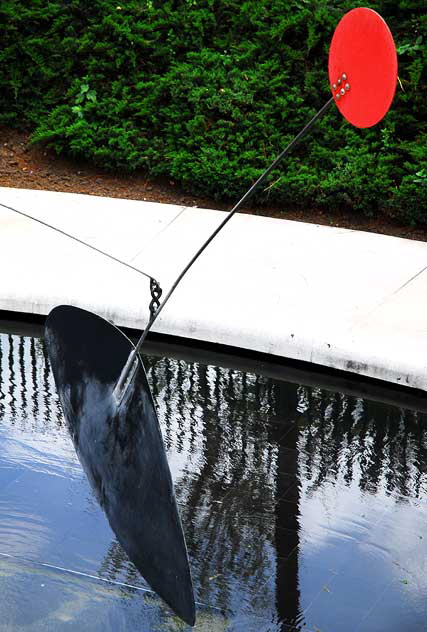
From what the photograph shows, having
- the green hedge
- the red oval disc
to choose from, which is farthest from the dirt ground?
the red oval disc

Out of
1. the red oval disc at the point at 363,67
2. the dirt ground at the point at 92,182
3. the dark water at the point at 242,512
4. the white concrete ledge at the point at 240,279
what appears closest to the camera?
the red oval disc at the point at 363,67

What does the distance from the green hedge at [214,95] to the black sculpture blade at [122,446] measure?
406 cm

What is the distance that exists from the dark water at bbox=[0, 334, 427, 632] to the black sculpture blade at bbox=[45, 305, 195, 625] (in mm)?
541

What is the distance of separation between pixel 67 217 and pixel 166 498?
15.4 feet

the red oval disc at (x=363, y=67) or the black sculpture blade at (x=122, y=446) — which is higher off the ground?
the red oval disc at (x=363, y=67)

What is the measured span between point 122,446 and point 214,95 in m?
5.35

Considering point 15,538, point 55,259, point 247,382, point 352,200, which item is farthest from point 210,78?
point 15,538

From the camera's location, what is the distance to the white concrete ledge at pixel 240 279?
6.47 meters

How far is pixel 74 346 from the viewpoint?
15.8 ft

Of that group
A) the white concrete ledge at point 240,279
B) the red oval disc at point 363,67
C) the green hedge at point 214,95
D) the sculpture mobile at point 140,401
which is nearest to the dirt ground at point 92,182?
the green hedge at point 214,95

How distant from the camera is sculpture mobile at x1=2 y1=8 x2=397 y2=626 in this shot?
3.94 m

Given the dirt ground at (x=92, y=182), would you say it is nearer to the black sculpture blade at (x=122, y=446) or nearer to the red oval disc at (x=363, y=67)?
the black sculpture blade at (x=122, y=446)

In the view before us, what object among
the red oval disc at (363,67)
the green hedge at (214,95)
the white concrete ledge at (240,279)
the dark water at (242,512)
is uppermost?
the red oval disc at (363,67)

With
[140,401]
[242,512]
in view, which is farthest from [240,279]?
[140,401]
